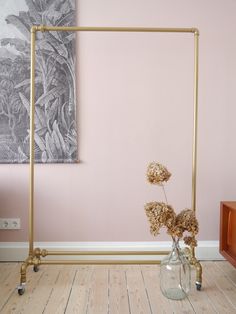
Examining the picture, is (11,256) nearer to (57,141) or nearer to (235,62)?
(57,141)

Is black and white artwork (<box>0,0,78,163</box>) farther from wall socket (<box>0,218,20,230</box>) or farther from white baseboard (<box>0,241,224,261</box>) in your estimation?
white baseboard (<box>0,241,224,261</box>)

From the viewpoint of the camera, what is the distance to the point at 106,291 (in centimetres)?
195

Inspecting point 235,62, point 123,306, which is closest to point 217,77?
point 235,62

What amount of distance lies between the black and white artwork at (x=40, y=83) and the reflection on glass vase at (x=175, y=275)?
0.97 meters

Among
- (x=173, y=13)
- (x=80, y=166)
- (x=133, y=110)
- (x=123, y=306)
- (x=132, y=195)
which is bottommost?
(x=123, y=306)

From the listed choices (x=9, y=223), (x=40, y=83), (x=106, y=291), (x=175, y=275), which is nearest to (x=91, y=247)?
(x=106, y=291)

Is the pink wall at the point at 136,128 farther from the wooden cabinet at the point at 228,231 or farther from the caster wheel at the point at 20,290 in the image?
the caster wheel at the point at 20,290

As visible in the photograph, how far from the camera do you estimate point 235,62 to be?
238 cm

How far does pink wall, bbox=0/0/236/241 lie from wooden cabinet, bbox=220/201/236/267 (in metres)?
0.26

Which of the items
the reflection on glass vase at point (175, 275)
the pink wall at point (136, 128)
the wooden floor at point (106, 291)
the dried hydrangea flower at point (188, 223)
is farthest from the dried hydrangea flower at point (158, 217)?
the pink wall at point (136, 128)

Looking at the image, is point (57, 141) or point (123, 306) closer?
point (123, 306)

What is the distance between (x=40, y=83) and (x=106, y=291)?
4.82 feet

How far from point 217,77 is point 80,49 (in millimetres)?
1019

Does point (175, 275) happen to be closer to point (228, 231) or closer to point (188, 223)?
point (188, 223)
